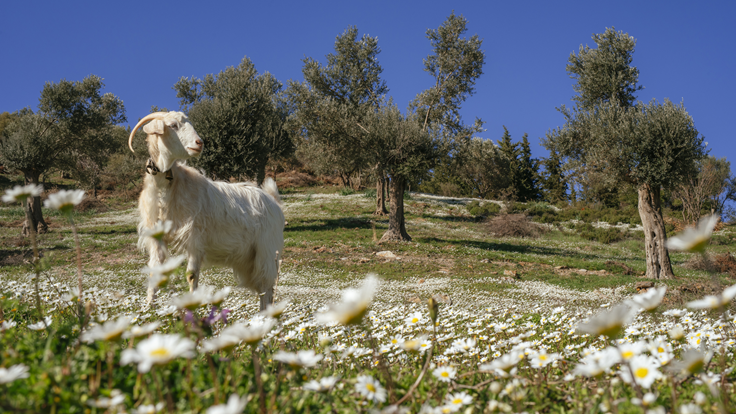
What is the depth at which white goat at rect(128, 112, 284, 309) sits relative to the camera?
5.01 metres

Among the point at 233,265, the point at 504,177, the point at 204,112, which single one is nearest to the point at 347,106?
the point at 204,112

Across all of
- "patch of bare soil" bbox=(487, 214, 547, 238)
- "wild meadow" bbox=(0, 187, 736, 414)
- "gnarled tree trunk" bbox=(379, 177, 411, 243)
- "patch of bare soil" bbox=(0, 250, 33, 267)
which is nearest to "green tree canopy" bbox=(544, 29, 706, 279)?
"wild meadow" bbox=(0, 187, 736, 414)

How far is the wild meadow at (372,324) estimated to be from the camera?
150 centimetres

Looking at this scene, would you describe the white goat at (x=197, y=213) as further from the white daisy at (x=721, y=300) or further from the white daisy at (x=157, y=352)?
the white daisy at (x=721, y=300)

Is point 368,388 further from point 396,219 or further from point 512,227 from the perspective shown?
point 512,227

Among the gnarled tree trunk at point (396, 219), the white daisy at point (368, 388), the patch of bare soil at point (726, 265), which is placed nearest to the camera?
the white daisy at point (368, 388)

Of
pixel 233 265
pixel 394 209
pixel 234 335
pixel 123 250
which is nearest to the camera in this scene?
pixel 234 335

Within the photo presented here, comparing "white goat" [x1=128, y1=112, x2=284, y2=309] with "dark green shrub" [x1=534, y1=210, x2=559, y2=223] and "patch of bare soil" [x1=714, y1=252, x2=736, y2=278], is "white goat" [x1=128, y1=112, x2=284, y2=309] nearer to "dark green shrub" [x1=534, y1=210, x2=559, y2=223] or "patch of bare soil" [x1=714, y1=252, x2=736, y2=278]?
"patch of bare soil" [x1=714, y1=252, x2=736, y2=278]

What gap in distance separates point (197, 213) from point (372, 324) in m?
2.49

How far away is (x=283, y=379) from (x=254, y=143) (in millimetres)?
21809

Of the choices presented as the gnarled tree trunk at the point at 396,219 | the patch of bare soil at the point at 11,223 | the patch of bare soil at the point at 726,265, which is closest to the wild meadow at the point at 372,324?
the patch of bare soil at the point at 11,223

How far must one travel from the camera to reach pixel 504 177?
2293 inches

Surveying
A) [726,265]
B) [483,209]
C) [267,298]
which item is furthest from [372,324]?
[483,209]

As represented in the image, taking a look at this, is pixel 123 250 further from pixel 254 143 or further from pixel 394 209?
pixel 394 209
